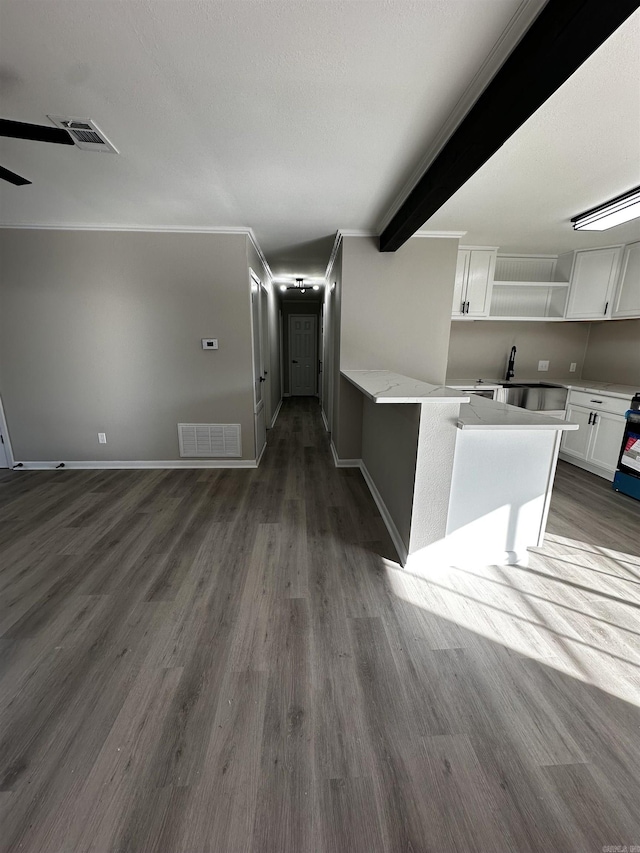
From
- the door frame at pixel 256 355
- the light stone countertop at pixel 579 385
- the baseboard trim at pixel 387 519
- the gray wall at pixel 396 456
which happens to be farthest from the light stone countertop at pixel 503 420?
the door frame at pixel 256 355

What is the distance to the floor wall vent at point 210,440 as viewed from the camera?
3.77 meters

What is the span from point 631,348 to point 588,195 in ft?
7.71

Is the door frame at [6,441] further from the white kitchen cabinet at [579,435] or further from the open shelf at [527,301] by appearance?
the white kitchen cabinet at [579,435]

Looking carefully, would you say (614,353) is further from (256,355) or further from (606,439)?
(256,355)

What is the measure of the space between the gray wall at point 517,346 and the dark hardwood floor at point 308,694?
8.78ft

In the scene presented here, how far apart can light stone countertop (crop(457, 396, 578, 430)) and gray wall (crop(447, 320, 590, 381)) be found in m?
2.47

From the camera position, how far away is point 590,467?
379 cm

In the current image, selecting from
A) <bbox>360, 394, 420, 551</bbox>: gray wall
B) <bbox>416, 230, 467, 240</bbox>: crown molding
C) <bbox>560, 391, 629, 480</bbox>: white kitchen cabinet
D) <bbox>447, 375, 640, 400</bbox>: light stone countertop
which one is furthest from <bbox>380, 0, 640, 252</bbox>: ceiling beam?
<bbox>560, 391, 629, 480</bbox>: white kitchen cabinet

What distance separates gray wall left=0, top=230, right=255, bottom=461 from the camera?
11.1 ft

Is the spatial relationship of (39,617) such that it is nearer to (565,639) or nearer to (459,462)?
(459,462)

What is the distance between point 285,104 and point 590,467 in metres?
4.39

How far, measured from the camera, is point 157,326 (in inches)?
139

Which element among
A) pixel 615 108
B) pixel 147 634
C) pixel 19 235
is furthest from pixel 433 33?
pixel 19 235

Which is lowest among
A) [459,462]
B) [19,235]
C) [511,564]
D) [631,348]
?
[511,564]
